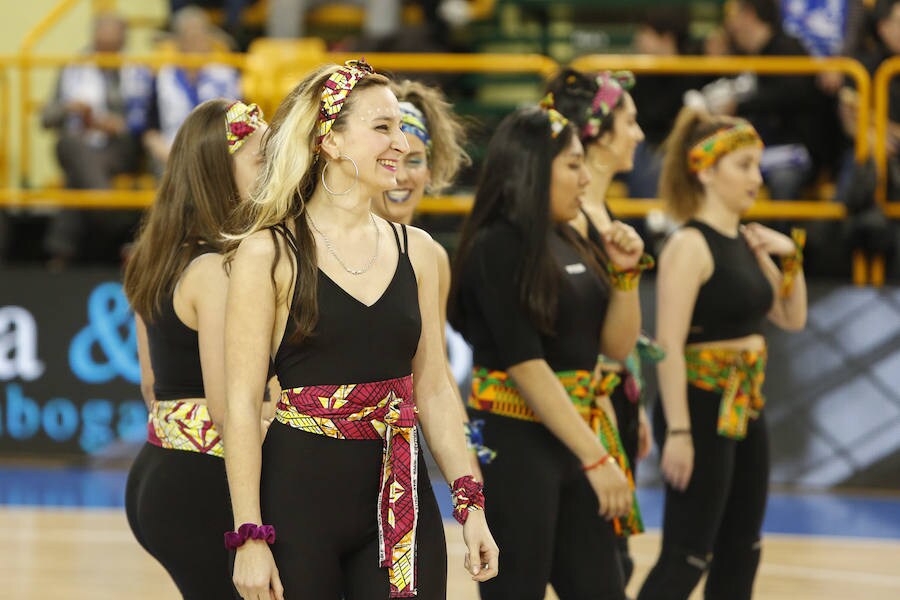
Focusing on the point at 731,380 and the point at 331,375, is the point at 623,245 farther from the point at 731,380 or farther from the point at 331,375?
the point at 331,375

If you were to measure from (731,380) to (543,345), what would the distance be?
1022 millimetres

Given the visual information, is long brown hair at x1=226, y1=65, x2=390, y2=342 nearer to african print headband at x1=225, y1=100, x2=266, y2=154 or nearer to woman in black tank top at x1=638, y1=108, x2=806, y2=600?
african print headband at x1=225, y1=100, x2=266, y2=154

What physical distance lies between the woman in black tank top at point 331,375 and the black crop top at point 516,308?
3.03 ft

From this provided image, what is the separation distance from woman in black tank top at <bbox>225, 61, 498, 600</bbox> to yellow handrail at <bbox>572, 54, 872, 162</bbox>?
5.32 m

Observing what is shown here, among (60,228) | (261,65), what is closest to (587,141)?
(261,65)

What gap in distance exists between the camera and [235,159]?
12.4 ft

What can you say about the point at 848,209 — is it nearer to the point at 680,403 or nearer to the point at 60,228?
the point at 680,403

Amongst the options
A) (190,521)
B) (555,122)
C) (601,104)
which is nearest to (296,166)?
(190,521)

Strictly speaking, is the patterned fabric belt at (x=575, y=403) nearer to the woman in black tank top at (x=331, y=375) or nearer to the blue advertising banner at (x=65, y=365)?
the woman in black tank top at (x=331, y=375)

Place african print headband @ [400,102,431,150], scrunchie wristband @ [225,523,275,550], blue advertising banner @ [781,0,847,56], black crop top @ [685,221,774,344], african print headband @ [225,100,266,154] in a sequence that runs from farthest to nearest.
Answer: blue advertising banner @ [781,0,847,56]
black crop top @ [685,221,774,344]
african print headband @ [400,102,431,150]
african print headband @ [225,100,266,154]
scrunchie wristband @ [225,523,275,550]

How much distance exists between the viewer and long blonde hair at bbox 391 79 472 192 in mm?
4469

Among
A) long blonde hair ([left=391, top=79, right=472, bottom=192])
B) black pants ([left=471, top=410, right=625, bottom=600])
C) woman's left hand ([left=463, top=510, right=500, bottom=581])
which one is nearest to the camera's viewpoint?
woman's left hand ([left=463, top=510, right=500, bottom=581])

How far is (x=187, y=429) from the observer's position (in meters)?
3.61

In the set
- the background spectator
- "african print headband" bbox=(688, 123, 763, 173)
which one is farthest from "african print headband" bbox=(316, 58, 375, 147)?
the background spectator
